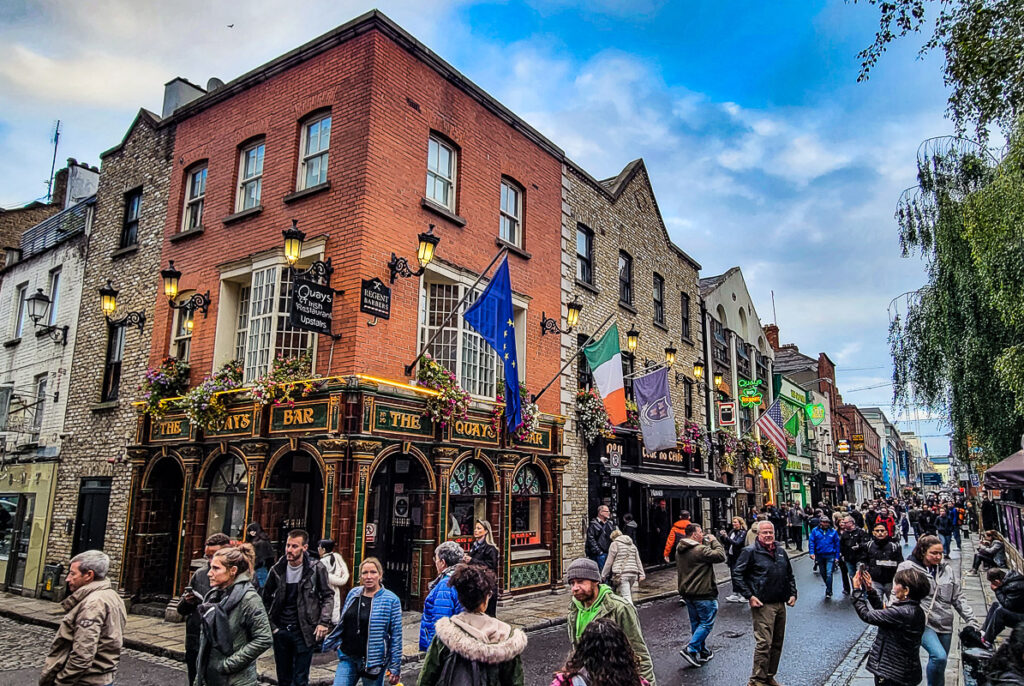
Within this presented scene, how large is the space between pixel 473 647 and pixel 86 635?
10.3 feet

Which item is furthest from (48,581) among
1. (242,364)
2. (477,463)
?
(477,463)

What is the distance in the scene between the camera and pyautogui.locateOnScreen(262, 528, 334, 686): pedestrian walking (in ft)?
21.3

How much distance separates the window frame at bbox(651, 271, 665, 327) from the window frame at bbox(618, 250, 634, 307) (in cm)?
190

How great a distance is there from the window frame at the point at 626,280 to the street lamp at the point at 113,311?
13029 mm

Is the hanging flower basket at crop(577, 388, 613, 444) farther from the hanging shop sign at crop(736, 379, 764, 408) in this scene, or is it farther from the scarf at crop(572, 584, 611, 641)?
the scarf at crop(572, 584, 611, 641)

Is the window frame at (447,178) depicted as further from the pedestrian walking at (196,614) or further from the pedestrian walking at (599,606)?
the pedestrian walking at (599,606)

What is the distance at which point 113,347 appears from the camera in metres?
16.3

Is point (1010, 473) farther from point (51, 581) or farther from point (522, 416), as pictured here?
point (51, 581)

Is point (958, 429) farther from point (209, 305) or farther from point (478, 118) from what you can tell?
point (209, 305)

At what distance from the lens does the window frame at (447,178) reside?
14.0 metres

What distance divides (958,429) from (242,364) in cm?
1657

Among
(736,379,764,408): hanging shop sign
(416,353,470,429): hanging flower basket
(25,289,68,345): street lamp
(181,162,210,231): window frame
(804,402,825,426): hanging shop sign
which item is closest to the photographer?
(416,353,470,429): hanging flower basket

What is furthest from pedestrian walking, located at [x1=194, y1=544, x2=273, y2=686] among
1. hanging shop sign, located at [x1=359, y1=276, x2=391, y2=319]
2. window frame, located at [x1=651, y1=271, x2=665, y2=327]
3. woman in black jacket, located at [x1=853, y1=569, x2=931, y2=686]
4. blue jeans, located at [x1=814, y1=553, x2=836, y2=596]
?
window frame, located at [x1=651, y1=271, x2=665, y2=327]

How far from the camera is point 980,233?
39.7 ft
